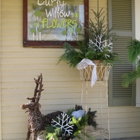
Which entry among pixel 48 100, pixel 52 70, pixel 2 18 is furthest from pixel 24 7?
pixel 48 100

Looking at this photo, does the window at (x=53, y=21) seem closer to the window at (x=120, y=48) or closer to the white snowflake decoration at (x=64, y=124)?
the window at (x=120, y=48)

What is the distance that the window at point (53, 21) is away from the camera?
3654 mm

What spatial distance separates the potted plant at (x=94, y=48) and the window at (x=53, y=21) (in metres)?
0.19

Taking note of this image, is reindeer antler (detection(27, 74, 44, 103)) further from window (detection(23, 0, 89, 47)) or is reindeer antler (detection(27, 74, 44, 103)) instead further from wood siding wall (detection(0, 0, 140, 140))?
window (detection(23, 0, 89, 47))

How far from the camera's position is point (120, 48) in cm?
386

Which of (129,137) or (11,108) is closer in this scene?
(11,108)

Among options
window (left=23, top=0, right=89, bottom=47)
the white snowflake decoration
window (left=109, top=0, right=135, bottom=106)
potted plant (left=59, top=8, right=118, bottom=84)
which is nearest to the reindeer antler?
the white snowflake decoration

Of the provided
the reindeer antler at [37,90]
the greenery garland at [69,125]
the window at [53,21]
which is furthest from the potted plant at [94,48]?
the greenery garland at [69,125]

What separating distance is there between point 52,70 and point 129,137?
1.43m

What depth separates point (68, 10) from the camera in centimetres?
376

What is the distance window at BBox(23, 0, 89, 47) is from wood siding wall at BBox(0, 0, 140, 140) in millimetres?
98

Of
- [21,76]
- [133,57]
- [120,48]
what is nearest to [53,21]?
[21,76]

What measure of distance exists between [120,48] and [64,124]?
136 cm

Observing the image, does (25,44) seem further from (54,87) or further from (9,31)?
(54,87)
